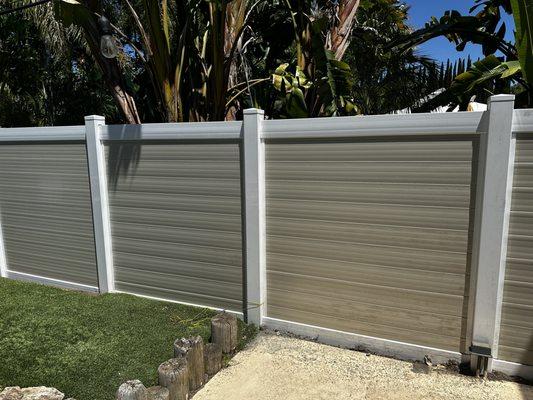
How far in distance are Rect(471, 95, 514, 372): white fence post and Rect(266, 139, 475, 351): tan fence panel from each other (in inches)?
4.6

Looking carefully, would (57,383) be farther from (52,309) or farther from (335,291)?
(335,291)

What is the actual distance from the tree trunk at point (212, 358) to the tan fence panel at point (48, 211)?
2670 millimetres

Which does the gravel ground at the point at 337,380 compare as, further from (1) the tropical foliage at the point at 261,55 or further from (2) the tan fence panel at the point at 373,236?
(1) the tropical foliage at the point at 261,55

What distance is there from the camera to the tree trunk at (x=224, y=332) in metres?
3.93

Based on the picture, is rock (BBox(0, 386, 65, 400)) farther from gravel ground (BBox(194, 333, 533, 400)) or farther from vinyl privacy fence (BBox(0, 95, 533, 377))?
vinyl privacy fence (BBox(0, 95, 533, 377))

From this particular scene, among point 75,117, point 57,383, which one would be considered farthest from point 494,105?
point 75,117

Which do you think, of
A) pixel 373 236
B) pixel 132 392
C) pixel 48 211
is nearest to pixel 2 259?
pixel 48 211

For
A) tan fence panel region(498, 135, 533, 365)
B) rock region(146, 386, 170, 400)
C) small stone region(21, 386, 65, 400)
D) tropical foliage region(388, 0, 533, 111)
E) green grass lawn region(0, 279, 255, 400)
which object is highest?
tropical foliage region(388, 0, 533, 111)

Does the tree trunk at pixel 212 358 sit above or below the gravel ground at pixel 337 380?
above

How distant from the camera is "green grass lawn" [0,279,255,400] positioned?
354 centimetres

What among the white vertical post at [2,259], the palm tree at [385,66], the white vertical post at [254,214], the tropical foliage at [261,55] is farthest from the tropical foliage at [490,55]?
the white vertical post at [2,259]

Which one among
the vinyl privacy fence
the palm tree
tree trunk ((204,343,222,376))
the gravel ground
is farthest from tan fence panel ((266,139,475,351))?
the palm tree

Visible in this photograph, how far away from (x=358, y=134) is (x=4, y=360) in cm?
390

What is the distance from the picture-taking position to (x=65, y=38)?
1133 cm
